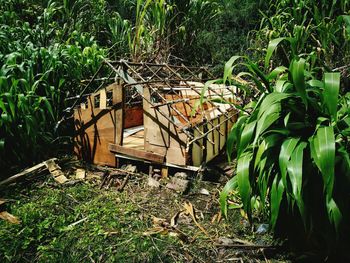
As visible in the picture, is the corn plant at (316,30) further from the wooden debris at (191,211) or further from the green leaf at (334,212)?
the green leaf at (334,212)

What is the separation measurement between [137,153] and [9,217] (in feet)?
3.42

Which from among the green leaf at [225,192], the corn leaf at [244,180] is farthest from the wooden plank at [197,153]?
the corn leaf at [244,180]

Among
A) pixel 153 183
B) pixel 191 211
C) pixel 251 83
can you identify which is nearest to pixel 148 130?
pixel 153 183

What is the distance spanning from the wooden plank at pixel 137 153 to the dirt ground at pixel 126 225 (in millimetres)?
168

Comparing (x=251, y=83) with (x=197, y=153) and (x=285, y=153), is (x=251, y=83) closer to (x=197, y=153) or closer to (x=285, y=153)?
(x=197, y=153)

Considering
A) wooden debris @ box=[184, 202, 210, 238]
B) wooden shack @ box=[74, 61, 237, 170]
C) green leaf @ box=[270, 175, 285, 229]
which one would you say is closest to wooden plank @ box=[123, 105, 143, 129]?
wooden shack @ box=[74, 61, 237, 170]

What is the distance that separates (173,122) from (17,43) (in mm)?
2160

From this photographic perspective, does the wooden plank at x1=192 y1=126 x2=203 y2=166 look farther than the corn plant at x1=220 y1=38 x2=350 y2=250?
Yes

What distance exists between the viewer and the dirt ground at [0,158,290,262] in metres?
2.03

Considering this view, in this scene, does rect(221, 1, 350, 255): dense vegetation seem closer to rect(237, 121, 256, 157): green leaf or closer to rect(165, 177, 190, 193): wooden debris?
rect(237, 121, 256, 157): green leaf

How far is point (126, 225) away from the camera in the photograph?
231cm

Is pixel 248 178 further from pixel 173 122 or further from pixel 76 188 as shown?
pixel 76 188

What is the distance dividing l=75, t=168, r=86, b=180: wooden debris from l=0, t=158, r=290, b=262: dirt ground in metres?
0.04

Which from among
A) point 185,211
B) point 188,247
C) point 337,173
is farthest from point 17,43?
point 337,173
